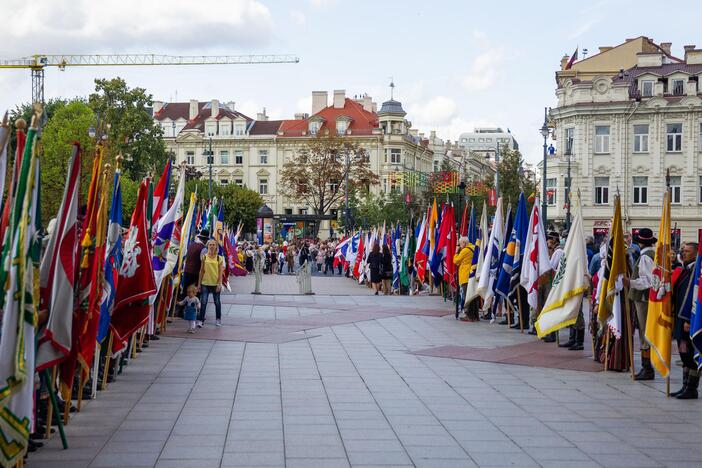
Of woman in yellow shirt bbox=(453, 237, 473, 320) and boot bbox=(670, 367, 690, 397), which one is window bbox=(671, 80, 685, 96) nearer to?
woman in yellow shirt bbox=(453, 237, 473, 320)

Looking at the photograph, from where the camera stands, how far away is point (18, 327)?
670 cm

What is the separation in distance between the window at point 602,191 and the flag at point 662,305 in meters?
54.5

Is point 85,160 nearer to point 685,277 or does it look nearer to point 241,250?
point 241,250

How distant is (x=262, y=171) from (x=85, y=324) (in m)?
103

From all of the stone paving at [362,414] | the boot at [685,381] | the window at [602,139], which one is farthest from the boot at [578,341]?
the window at [602,139]

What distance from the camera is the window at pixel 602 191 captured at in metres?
65.2

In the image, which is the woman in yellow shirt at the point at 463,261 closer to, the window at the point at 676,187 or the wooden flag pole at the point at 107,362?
the wooden flag pole at the point at 107,362

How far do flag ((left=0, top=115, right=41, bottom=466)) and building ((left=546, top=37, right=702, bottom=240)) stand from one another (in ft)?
192

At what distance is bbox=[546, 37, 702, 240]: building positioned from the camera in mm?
63562

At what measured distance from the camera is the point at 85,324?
9.34m

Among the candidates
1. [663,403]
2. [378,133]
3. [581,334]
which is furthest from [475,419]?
[378,133]

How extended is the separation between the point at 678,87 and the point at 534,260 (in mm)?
51040

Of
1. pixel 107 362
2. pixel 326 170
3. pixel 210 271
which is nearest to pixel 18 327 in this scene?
pixel 107 362

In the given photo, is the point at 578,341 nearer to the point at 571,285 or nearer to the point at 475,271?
the point at 571,285
